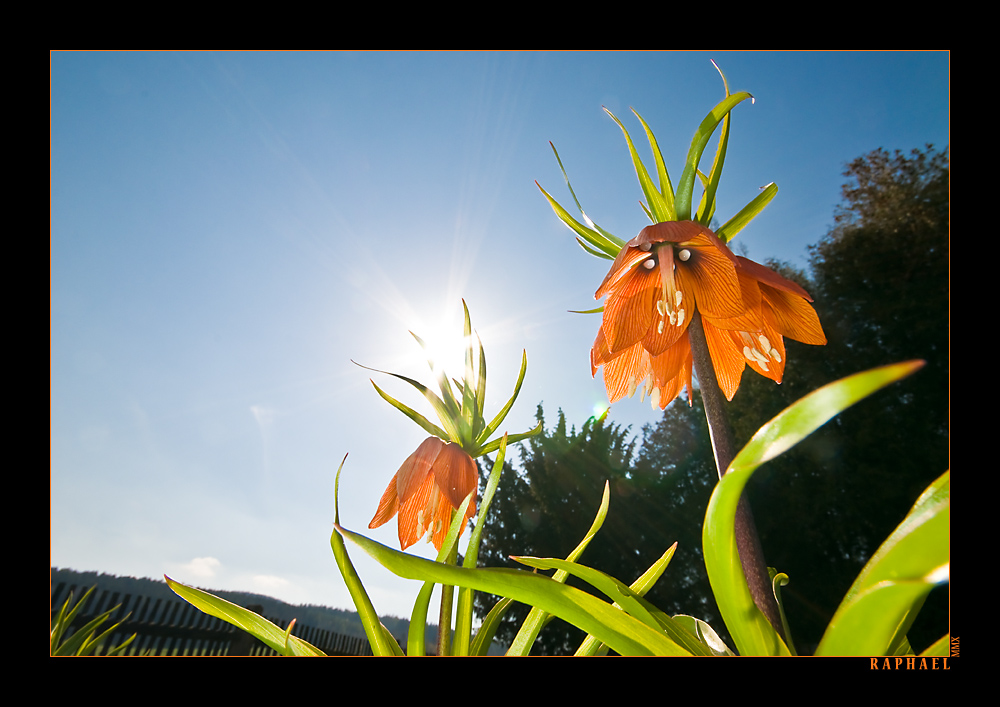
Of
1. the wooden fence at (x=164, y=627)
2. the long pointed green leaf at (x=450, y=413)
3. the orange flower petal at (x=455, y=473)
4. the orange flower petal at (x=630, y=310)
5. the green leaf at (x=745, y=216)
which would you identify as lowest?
the wooden fence at (x=164, y=627)

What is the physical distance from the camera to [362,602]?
2.16 feet

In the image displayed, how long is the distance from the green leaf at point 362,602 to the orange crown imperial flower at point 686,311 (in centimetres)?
40

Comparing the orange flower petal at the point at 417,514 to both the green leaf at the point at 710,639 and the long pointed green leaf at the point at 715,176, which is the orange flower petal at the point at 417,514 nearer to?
the green leaf at the point at 710,639

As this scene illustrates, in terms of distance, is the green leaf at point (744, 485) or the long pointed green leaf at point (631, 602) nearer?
the green leaf at point (744, 485)

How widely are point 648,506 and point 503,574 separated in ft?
23.8

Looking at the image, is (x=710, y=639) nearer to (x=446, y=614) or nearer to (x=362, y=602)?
(x=446, y=614)

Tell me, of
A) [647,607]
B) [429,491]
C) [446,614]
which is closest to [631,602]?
[647,607]

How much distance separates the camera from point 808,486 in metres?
6.38

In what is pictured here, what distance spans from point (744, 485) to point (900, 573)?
12 centimetres

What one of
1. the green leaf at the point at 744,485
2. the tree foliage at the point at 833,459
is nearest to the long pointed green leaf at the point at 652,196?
the green leaf at the point at 744,485

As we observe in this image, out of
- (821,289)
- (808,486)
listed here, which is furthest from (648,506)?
(821,289)

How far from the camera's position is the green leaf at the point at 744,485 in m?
0.29

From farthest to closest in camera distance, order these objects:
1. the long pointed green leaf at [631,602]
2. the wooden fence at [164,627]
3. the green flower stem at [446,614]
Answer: the wooden fence at [164,627] < the green flower stem at [446,614] < the long pointed green leaf at [631,602]
